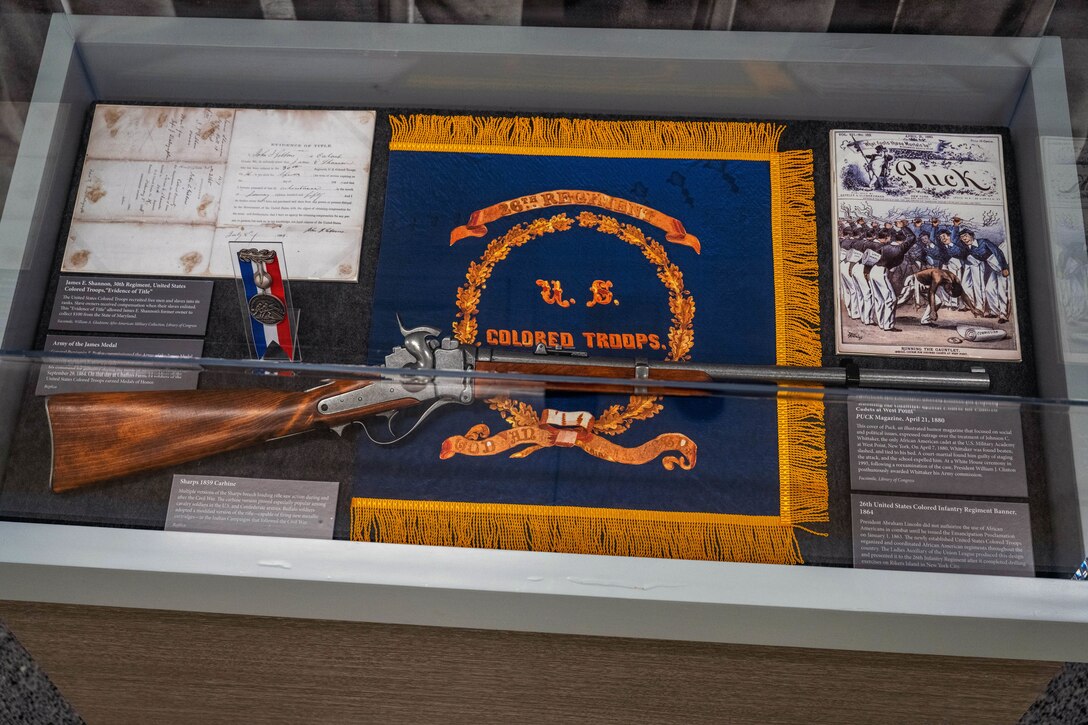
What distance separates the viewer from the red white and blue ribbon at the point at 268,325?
136 centimetres

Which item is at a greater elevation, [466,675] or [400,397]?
[400,397]

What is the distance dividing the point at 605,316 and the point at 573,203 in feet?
0.72

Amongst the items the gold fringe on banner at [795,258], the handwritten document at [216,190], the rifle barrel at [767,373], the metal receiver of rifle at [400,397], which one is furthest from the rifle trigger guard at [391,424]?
the gold fringe on banner at [795,258]

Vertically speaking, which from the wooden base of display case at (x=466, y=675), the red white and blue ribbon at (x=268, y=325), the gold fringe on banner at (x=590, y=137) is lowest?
the wooden base of display case at (x=466, y=675)

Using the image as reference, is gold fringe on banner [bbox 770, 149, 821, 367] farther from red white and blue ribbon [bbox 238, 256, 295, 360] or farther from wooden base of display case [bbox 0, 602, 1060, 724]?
red white and blue ribbon [bbox 238, 256, 295, 360]

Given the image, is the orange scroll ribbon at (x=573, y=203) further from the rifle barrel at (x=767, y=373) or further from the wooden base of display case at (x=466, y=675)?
the wooden base of display case at (x=466, y=675)

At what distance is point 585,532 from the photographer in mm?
1155

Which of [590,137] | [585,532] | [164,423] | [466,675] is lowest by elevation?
[466,675]

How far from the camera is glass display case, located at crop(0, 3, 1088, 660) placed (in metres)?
1.12

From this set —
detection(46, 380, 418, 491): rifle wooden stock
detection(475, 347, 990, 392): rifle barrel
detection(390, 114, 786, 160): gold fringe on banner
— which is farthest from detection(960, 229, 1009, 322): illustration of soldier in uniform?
detection(46, 380, 418, 491): rifle wooden stock

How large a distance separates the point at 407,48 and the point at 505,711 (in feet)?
3.71

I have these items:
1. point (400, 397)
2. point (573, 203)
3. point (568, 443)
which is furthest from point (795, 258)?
point (400, 397)

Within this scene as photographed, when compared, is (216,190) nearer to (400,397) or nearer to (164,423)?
(164,423)

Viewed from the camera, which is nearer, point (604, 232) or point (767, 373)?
point (767, 373)
